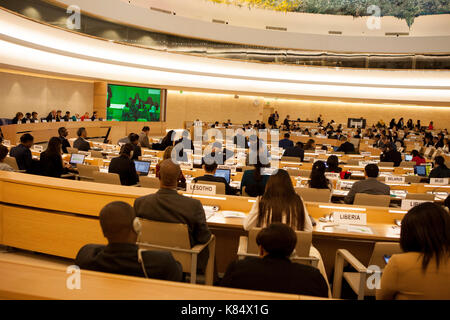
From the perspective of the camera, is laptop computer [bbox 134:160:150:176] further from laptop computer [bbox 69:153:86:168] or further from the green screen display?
the green screen display

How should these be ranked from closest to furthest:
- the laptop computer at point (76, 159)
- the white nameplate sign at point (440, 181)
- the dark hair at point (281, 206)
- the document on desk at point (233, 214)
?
the dark hair at point (281, 206) < the document on desk at point (233, 214) < the white nameplate sign at point (440, 181) < the laptop computer at point (76, 159)

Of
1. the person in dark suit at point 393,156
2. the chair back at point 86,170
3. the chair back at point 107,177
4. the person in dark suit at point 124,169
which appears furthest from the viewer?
the person in dark suit at point 393,156

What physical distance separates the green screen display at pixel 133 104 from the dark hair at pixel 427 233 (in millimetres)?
19592

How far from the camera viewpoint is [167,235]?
135 inches

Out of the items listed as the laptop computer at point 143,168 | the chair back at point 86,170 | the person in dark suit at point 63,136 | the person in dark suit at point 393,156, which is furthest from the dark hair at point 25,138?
the person in dark suit at point 393,156

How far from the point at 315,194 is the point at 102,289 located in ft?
14.0

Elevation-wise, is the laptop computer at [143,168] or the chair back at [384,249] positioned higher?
the laptop computer at [143,168]

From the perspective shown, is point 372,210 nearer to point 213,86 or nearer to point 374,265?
point 374,265

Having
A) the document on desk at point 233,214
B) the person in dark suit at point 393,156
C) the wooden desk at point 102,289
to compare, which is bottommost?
the document on desk at point 233,214

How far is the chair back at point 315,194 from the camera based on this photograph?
18.5ft

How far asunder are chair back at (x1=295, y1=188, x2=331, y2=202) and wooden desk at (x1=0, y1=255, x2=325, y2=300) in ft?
12.8

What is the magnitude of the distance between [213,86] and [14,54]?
424 inches

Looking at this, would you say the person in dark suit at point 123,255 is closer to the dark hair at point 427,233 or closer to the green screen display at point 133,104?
the dark hair at point 427,233
